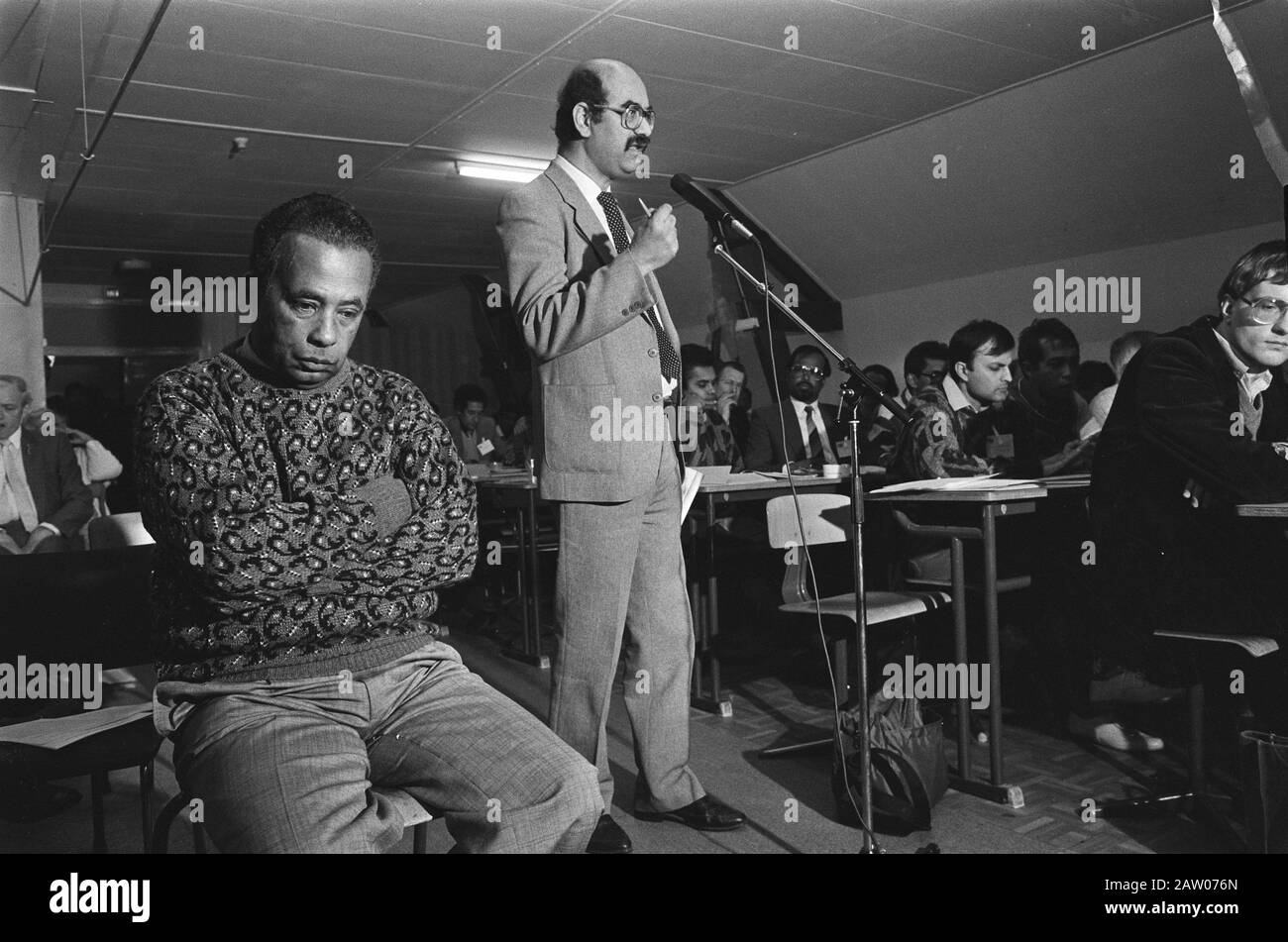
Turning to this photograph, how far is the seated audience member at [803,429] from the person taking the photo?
19.0 feet

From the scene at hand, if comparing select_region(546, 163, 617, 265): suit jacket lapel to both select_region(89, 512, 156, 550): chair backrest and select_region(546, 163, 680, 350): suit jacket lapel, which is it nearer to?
select_region(546, 163, 680, 350): suit jacket lapel

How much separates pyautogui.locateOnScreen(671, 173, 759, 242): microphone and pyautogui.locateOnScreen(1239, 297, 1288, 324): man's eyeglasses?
1335 mm

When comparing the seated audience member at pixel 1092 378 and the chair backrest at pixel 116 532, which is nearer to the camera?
the chair backrest at pixel 116 532

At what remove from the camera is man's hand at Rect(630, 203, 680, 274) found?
1888 mm

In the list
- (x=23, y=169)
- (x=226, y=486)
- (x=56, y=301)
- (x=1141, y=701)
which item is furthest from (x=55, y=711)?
(x=56, y=301)

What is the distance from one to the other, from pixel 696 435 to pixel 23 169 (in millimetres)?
5492

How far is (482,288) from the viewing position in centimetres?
1102

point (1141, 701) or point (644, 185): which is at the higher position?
point (644, 185)

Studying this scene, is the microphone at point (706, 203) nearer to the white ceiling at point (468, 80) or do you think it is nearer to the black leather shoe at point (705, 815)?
the black leather shoe at point (705, 815)

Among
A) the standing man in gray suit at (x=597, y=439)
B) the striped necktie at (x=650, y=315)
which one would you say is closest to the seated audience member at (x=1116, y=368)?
the striped necktie at (x=650, y=315)

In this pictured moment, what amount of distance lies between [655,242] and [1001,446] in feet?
8.66

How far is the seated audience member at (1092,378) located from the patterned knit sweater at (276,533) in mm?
5020

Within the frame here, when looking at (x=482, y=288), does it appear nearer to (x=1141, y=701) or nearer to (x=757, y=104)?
(x=757, y=104)

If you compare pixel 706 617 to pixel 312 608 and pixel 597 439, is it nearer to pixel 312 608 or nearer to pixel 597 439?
pixel 597 439
